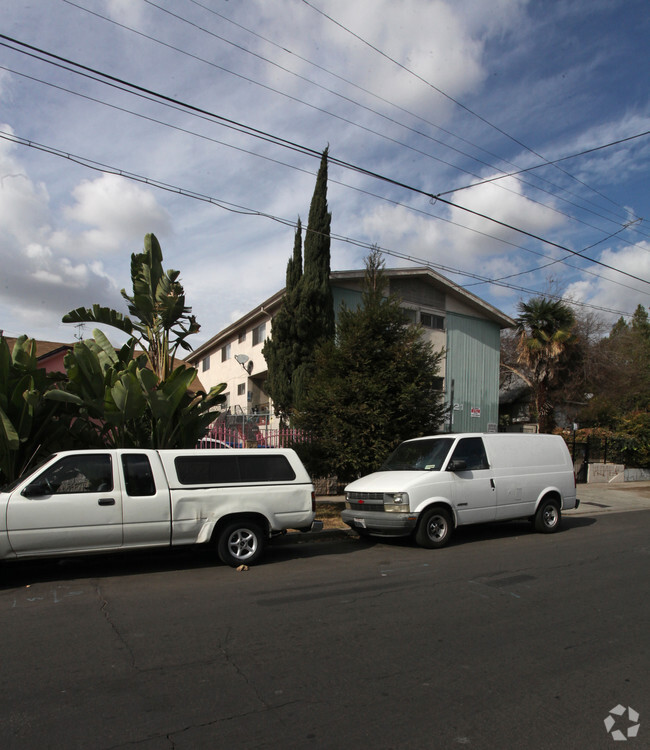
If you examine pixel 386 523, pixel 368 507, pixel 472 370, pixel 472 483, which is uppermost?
pixel 472 370

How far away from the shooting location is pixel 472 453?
1009 centimetres

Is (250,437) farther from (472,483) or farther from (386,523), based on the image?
(472,483)

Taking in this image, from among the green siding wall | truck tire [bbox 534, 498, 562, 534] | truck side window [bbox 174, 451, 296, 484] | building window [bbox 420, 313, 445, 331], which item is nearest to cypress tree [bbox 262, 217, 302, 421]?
building window [bbox 420, 313, 445, 331]

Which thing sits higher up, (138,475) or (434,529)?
(138,475)

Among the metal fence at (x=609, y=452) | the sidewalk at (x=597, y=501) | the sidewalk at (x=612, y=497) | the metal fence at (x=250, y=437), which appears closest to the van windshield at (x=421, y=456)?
the sidewalk at (x=597, y=501)

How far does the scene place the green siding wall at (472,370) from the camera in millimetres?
23953

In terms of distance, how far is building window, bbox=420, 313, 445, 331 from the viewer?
23431mm

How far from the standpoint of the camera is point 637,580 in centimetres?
725

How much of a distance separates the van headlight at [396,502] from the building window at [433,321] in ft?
49.2

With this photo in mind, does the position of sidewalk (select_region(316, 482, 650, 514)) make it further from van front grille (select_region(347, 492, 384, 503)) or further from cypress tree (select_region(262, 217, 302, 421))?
cypress tree (select_region(262, 217, 302, 421))

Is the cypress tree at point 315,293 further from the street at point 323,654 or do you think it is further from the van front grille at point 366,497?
the street at point 323,654

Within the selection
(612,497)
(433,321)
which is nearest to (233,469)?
(612,497)

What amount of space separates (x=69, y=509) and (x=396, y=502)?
15.6ft

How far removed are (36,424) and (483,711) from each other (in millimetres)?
8972
